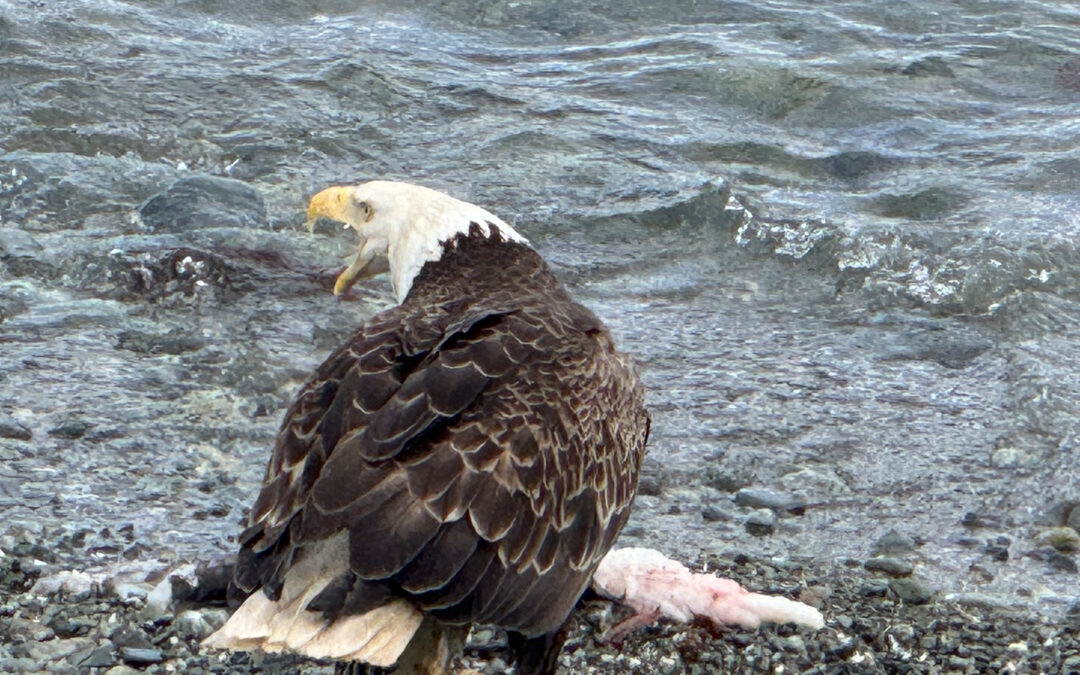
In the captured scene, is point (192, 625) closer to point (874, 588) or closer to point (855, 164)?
point (874, 588)

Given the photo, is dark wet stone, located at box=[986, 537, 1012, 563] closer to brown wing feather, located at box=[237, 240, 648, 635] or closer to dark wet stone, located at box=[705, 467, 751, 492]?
dark wet stone, located at box=[705, 467, 751, 492]

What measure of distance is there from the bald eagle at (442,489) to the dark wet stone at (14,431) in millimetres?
1880

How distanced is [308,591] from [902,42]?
982 centimetres

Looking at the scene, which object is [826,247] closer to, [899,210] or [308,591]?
[899,210]

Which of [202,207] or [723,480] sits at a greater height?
[202,207]

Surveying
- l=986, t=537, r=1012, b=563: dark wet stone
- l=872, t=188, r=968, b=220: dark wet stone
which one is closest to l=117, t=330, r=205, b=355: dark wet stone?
l=986, t=537, r=1012, b=563: dark wet stone

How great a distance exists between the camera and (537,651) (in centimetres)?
451

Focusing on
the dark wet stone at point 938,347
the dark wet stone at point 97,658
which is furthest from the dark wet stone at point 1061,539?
the dark wet stone at point 97,658

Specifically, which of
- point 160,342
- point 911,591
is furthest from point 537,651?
point 160,342

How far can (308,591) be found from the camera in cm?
399

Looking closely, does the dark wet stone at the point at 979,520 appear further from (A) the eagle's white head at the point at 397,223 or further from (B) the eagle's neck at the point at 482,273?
(A) the eagle's white head at the point at 397,223

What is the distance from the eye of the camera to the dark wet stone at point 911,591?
17.7 ft

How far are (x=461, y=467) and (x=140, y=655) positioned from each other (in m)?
1.20

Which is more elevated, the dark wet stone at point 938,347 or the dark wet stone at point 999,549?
the dark wet stone at point 938,347
